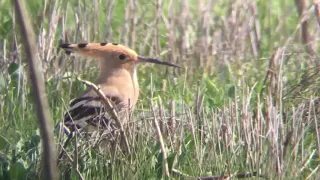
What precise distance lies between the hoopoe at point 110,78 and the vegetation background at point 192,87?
0.10m

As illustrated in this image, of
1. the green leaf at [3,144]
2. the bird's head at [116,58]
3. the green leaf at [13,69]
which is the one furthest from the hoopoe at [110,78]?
the green leaf at [3,144]

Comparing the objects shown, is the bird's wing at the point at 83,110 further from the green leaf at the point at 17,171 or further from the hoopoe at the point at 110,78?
the green leaf at the point at 17,171

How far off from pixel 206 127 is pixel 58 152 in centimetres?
69

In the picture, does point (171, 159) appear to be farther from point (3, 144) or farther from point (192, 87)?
point (192, 87)

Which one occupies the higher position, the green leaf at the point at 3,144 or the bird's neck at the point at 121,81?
the bird's neck at the point at 121,81

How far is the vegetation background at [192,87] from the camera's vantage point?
362 cm

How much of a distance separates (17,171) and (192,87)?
177 centimetres

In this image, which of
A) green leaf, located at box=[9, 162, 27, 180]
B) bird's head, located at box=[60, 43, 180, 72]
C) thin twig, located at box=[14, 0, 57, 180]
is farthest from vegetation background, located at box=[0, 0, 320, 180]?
thin twig, located at box=[14, 0, 57, 180]

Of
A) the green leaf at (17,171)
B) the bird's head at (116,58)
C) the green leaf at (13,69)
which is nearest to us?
the green leaf at (17,171)

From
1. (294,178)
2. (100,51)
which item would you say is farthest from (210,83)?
(294,178)

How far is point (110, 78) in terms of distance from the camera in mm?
5027

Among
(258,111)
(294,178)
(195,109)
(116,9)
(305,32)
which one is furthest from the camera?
(116,9)

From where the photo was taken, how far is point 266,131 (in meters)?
3.77

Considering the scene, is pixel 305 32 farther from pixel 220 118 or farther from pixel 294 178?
pixel 294 178
